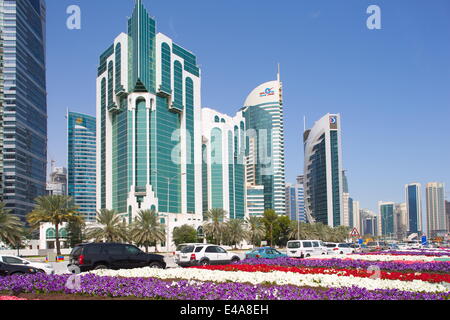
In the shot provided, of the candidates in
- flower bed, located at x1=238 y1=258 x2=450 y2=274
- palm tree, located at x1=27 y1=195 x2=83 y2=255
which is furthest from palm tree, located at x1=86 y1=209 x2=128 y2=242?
flower bed, located at x1=238 y1=258 x2=450 y2=274

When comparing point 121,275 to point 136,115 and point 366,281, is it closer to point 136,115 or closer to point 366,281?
point 366,281

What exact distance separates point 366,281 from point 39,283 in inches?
419

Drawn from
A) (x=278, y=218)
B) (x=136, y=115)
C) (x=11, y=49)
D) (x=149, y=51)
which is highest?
(x=11, y=49)

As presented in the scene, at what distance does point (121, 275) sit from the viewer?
18.4 meters

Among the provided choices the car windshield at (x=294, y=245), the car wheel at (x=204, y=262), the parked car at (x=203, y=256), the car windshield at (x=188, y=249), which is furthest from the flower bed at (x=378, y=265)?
the car windshield at (x=294, y=245)

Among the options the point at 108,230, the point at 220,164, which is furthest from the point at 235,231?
the point at 220,164

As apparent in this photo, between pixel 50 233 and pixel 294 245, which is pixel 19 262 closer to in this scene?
pixel 294 245

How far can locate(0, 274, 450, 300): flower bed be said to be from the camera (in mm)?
12055

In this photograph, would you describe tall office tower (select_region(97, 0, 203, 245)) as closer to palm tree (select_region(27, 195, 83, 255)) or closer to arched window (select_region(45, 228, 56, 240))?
arched window (select_region(45, 228, 56, 240))

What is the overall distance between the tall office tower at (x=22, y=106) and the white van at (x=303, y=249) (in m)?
134

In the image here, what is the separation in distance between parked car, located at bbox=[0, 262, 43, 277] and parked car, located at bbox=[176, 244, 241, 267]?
1024 cm

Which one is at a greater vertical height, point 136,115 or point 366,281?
point 136,115

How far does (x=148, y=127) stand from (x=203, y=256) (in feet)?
324
